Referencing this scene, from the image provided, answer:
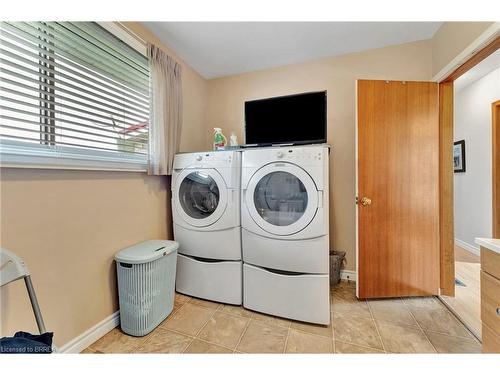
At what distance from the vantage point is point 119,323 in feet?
4.94

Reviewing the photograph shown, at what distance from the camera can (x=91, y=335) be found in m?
1.32

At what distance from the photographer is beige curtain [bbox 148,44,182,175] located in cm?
169

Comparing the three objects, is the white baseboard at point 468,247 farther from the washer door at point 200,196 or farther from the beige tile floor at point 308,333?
the washer door at point 200,196

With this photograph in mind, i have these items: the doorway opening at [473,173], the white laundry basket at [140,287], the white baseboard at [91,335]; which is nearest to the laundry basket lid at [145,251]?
the white laundry basket at [140,287]

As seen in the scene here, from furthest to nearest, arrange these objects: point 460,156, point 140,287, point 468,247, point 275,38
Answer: point 460,156 < point 468,247 < point 275,38 < point 140,287

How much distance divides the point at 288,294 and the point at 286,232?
45 centimetres

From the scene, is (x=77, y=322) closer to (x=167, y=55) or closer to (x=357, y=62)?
(x=167, y=55)

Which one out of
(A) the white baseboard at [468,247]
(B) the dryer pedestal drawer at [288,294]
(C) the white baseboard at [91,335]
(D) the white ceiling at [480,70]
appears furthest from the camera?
(A) the white baseboard at [468,247]

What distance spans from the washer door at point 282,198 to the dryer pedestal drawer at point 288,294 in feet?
1.14

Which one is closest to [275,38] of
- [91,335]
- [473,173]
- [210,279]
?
[210,279]

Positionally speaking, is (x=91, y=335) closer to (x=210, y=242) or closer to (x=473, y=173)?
(x=210, y=242)

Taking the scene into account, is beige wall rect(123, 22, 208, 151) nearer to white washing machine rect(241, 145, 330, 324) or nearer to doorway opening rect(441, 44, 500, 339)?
white washing machine rect(241, 145, 330, 324)

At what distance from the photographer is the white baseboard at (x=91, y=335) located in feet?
4.00
